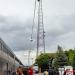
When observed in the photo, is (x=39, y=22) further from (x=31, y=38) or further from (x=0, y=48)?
(x=0, y=48)

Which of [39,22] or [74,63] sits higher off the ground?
[39,22]

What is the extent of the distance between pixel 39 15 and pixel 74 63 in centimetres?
1922

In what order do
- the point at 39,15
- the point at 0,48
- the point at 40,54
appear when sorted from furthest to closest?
the point at 40,54
the point at 39,15
the point at 0,48

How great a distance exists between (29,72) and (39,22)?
196 feet

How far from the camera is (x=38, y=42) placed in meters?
92.4

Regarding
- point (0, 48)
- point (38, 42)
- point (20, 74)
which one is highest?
point (38, 42)

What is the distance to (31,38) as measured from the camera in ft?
286

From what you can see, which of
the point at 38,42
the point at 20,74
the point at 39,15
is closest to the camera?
the point at 20,74

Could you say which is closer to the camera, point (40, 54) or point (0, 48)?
point (0, 48)

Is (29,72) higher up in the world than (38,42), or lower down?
lower down

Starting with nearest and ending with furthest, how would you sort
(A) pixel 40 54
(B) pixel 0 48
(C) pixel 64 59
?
(B) pixel 0 48 < (C) pixel 64 59 < (A) pixel 40 54

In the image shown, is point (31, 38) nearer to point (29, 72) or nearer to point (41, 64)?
point (41, 64)

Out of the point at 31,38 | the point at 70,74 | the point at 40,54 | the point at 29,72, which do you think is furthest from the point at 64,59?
the point at 29,72

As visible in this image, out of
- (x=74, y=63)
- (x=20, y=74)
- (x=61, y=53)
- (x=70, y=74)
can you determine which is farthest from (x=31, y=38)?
(x=20, y=74)
